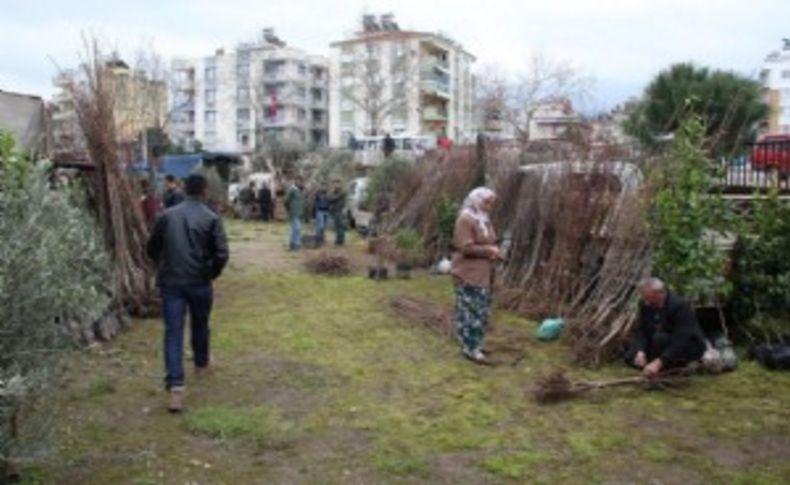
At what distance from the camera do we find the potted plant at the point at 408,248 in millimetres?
15320

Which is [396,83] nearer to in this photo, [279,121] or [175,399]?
[279,121]

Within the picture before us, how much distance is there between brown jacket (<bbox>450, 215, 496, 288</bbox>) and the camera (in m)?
7.85

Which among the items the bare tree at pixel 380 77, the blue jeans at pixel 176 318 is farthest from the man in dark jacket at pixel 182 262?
the bare tree at pixel 380 77

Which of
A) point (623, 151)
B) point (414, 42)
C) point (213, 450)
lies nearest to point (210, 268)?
point (213, 450)

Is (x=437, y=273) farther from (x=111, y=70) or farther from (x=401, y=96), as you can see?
(x=401, y=96)

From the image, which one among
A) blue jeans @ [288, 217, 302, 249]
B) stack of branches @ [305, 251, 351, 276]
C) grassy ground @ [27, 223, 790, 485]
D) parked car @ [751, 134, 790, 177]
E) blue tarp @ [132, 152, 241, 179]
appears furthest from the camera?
blue tarp @ [132, 152, 241, 179]

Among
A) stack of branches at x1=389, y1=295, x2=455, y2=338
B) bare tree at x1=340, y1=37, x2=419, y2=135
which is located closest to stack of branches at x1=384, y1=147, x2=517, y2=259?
stack of branches at x1=389, y1=295, x2=455, y2=338

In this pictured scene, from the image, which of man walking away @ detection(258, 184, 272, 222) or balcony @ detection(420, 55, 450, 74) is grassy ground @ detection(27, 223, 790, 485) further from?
balcony @ detection(420, 55, 450, 74)

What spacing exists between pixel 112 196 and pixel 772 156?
30.5ft

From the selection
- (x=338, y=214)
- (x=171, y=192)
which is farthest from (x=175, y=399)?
(x=338, y=214)

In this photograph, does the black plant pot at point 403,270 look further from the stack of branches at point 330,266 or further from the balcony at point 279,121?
the balcony at point 279,121

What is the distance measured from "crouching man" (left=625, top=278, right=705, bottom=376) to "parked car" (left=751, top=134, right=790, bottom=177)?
17.1 ft

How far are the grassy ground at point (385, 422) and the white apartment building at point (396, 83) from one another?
52040mm

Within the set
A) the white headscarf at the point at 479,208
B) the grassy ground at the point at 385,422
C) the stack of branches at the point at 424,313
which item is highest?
the white headscarf at the point at 479,208
